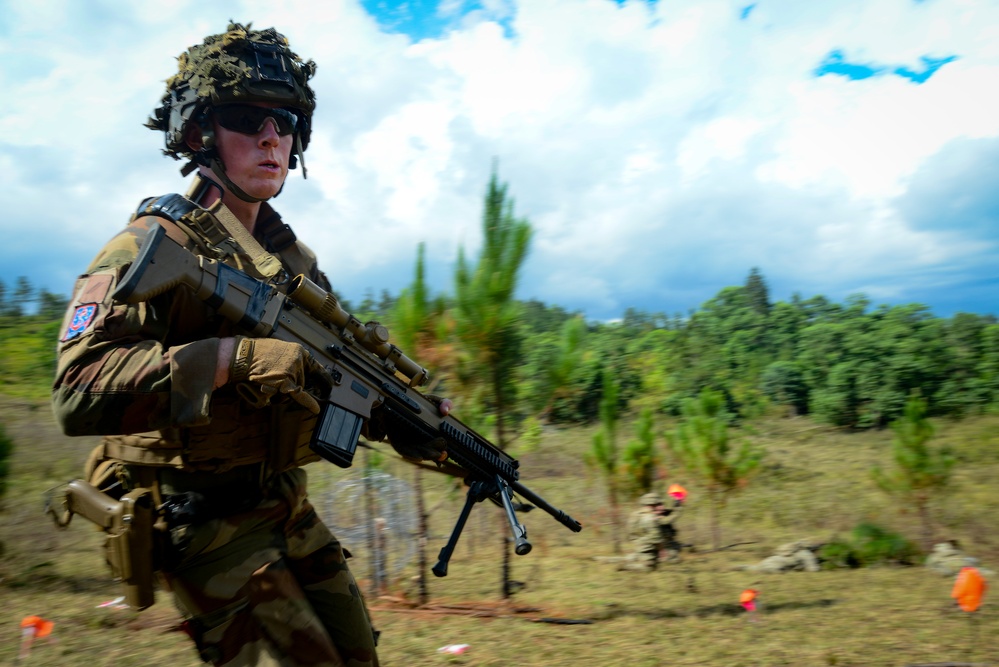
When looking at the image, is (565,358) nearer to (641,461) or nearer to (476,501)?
(641,461)

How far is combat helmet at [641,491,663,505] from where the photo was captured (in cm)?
651

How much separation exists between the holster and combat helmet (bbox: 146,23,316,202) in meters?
1.02

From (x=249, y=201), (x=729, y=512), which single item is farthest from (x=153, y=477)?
(x=729, y=512)

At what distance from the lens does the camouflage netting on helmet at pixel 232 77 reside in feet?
7.55

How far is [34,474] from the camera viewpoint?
742cm

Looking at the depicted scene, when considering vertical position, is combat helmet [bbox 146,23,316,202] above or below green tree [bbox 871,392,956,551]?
above

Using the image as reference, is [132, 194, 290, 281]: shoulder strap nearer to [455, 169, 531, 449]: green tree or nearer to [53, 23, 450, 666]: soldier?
[53, 23, 450, 666]: soldier

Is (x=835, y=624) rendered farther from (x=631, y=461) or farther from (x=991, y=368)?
(x=991, y=368)

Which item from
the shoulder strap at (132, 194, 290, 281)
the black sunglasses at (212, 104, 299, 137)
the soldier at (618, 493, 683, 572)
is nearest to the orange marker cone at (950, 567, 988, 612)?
the soldier at (618, 493, 683, 572)

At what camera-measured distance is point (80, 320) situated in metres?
1.78

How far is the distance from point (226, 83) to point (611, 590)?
466cm

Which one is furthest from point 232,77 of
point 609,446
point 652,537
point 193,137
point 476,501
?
point 652,537

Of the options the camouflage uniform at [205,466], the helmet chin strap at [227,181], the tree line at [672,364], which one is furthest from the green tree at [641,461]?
the helmet chin strap at [227,181]

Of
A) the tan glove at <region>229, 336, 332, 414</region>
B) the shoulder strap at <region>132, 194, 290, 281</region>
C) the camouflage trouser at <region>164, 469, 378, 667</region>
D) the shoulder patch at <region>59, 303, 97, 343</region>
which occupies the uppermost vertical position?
the shoulder strap at <region>132, 194, 290, 281</region>
